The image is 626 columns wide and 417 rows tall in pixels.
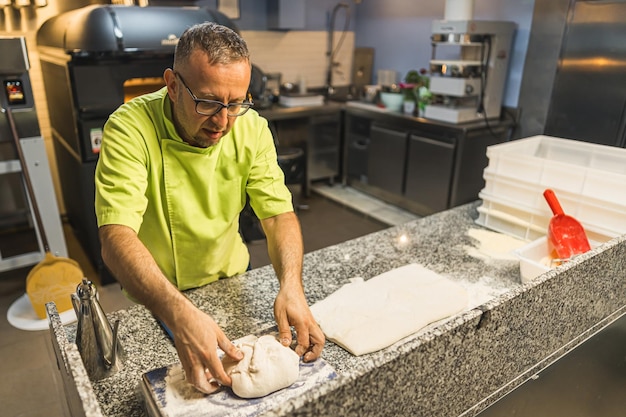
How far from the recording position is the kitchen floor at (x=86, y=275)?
2.20 metres

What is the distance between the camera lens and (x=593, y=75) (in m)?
3.38

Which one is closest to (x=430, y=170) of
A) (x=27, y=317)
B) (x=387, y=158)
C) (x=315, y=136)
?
(x=387, y=158)

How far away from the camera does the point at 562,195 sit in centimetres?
166

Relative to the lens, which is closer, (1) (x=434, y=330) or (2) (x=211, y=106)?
(1) (x=434, y=330)

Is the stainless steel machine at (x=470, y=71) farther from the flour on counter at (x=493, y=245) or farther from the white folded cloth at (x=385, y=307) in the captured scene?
the white folded cloth at (x=385, y=307)

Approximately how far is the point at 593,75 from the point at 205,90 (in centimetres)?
332

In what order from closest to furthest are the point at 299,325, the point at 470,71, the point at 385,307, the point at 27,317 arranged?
the point at 299,325, the point at 385,307, the point at 27,317, the point at 470,71

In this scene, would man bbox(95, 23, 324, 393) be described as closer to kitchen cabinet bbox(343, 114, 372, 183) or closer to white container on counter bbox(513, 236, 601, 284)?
white container on counter bbox(513, 236, 601, 284)

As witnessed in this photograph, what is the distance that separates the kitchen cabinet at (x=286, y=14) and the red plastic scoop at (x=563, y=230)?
3739 millimetres

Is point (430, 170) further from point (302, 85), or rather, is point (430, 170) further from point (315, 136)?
point (302, 85)

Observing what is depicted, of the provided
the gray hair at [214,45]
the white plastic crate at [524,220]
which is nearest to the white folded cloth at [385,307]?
the white plastic crate at [524,220]

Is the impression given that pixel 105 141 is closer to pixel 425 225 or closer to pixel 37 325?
pixel 425 225

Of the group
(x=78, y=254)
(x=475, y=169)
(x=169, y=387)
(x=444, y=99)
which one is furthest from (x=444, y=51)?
(x=169, y=387)

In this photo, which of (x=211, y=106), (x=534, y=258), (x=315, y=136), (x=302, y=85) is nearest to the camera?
(x=211, y=106)
